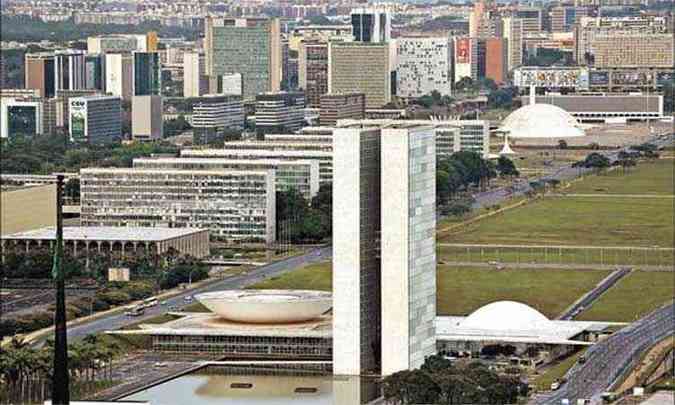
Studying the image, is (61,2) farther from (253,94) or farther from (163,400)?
(163,400)

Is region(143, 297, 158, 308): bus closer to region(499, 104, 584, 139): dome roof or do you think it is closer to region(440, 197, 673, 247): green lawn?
region(440, 197, 673, 247): green lawn

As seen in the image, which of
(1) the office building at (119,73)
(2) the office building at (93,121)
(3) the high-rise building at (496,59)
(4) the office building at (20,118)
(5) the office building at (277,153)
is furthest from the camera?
(3) the high-rise building at (496,59)

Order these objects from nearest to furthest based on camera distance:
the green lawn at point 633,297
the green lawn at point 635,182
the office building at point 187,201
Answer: the green lawn at point 633,297
the office building at point 187,201
the green lawn at point 635,182

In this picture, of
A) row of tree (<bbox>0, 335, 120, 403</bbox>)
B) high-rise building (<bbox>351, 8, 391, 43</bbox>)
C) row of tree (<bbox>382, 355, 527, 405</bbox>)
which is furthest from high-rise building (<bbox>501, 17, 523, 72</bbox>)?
row of tree (<bbox>382, 355, 527, 405</bbox>)

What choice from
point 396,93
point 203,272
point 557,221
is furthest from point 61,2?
point 203,272

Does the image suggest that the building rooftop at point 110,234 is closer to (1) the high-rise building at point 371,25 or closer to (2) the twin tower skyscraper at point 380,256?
(2) the twin tower skyscraper at point 380,256

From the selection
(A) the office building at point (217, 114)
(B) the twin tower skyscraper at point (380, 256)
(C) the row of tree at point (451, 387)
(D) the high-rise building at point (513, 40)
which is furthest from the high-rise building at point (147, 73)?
(C) the row of tree at point (451, 387)

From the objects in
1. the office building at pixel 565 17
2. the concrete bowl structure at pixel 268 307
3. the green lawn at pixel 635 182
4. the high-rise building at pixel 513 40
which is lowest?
the green lawn at pixel 635 182

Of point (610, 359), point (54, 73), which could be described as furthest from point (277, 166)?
point (54, 73)

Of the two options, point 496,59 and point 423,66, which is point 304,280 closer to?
point 423,66
